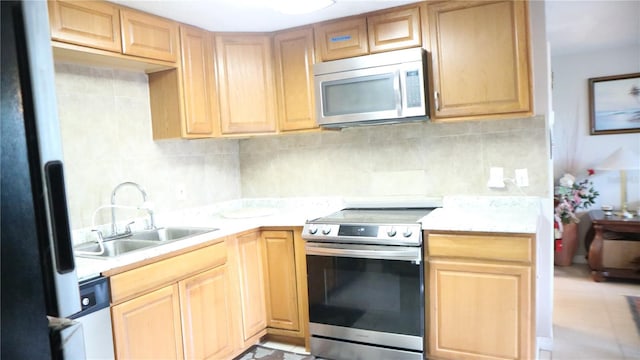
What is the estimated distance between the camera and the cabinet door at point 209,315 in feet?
7.57

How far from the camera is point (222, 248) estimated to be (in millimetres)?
2539

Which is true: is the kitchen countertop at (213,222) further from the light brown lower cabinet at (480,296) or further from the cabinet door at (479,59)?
the cabinet door at (479,59)

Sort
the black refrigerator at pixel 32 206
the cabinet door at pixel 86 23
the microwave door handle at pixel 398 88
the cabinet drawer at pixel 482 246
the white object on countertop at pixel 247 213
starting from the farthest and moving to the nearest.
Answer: the white object on countertop at pixel 247 213 → the microwave door handle at pixel 398 88 → the cabinet drawer at pixel 482 246 → the cabinet door at pixel 86 23 → the black refrigerator at pixel 32 206

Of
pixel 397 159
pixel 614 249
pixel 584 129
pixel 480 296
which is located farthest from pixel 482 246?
pixel 584 129

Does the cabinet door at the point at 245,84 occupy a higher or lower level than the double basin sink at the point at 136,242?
higher

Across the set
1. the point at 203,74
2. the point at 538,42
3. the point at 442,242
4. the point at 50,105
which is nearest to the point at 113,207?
the point at 203,74

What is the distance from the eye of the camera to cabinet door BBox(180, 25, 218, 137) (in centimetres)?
Answer: 275

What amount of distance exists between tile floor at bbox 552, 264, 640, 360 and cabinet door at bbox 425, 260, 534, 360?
0.56m

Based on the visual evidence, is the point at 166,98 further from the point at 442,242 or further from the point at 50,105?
the point at 50,105

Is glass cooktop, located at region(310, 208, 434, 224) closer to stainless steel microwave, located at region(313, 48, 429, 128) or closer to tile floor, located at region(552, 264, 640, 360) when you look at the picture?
stainless steel microwave, located at region(313, 48, 429, 128)

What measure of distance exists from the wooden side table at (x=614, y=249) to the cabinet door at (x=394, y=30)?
8.85 ft

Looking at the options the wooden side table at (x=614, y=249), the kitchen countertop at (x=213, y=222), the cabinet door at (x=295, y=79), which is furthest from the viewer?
the wooden side table at (x=614, y=249)

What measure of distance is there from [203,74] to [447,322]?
214cm

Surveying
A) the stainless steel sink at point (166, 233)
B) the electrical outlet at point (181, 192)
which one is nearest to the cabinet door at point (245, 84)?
the electrical outlet at point (181, 192)
